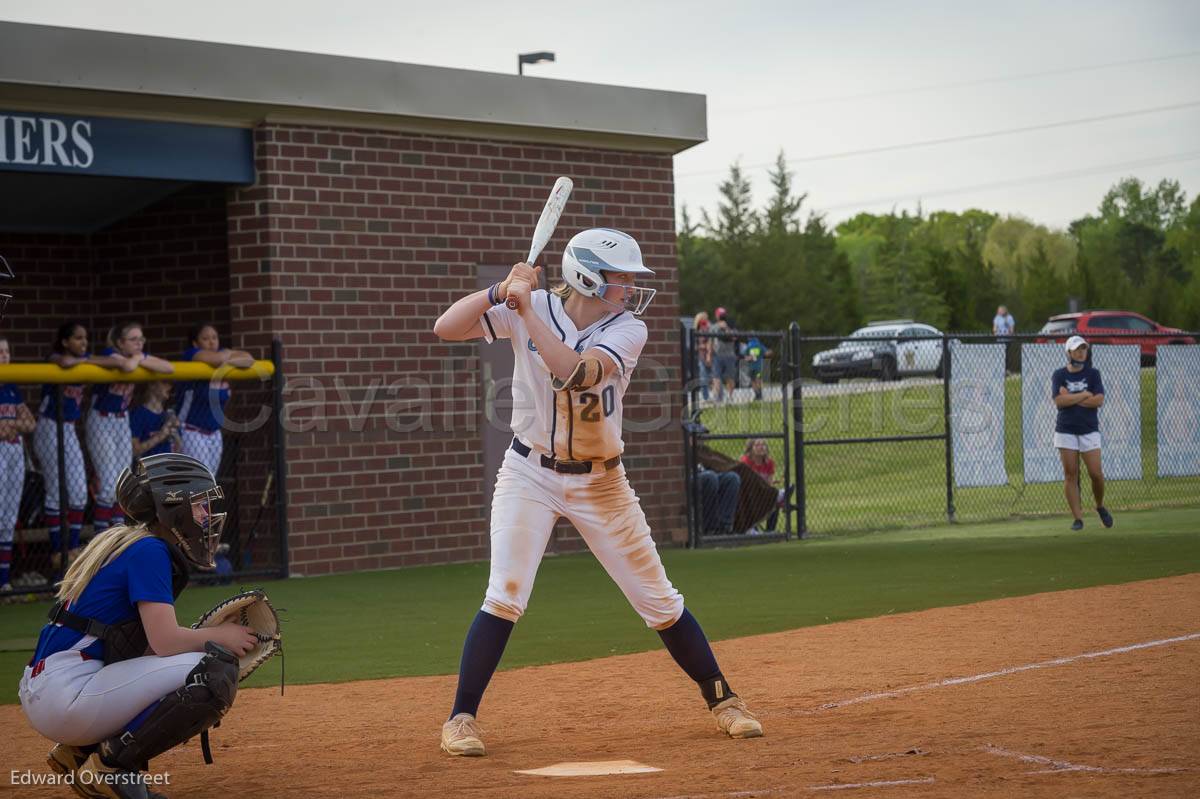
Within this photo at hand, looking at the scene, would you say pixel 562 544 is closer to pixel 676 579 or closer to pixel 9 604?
pixel 676 579

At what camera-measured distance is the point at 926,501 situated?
23.5 metres

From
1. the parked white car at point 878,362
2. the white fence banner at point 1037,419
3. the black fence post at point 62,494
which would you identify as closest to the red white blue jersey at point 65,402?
the black fence post at point 62,494

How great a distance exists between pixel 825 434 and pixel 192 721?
85.2 feet

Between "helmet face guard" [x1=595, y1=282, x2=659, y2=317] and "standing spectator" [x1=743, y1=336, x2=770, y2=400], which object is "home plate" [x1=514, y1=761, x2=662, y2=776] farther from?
"standing spectator" [x1=743, y1=336, x2=770, y2=400]

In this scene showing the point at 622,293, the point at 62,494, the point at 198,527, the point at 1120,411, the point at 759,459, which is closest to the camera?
the point at 198,527

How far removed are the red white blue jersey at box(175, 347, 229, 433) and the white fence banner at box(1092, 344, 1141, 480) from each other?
1194cm

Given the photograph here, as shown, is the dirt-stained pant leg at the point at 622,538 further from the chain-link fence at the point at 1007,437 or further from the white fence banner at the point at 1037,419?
the white fence banner at the point at 1037,419

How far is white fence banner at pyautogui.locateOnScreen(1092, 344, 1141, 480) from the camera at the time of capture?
19781mm

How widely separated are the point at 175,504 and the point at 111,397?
8247 millimetres

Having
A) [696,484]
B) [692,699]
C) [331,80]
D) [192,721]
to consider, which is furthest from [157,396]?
[192,721]

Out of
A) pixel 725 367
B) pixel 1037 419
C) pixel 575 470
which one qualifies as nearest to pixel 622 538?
pixel 575 470

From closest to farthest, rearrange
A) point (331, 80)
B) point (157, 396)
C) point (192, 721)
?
point (192, 721), point (157, 396), point (331, 80)

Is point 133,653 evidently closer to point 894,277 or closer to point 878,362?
point 878,362

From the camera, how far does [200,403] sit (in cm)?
1370
